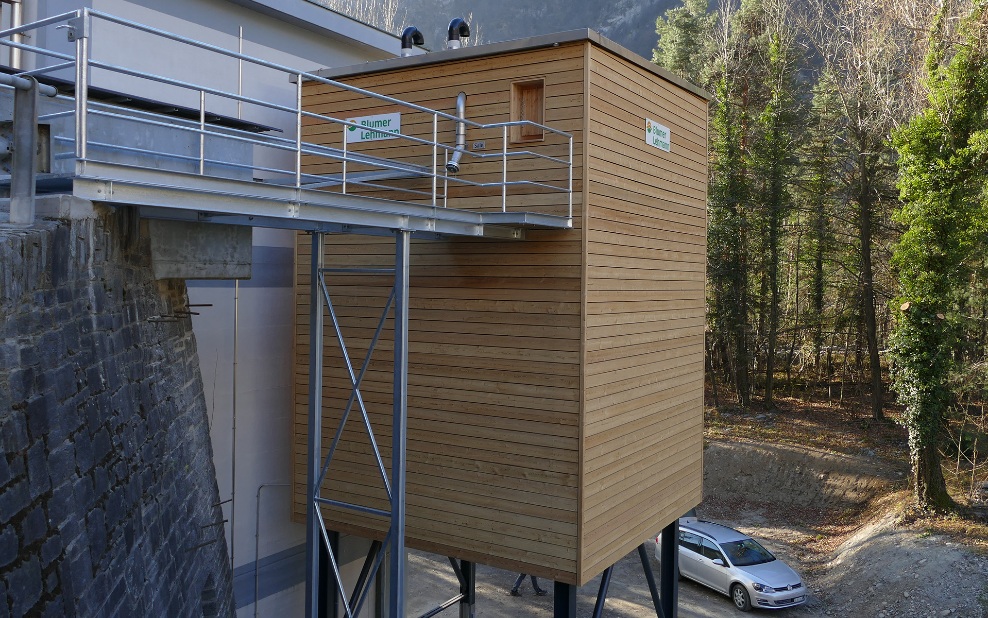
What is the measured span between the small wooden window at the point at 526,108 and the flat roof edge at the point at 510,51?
1.41ft

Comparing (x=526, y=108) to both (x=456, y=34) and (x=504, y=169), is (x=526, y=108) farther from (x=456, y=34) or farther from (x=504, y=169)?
(x=456, y=34)

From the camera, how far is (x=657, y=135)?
10.6 meters

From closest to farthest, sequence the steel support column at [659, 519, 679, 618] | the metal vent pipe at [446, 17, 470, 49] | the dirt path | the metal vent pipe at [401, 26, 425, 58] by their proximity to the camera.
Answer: the metal vent pipe at [446, 17, 470, 49]
the metal vent pipe at [401, 26, 425, 58]
the steel support column at [659, 519, 679, 618]
the dirt path

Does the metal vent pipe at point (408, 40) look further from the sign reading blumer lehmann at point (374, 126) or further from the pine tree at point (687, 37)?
the pine tree at point (687, 37)

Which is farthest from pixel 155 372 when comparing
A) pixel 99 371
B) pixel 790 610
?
pixel 790 610

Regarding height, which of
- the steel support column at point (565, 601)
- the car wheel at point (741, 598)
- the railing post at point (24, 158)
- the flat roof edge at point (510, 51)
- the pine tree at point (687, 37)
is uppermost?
Result: the pine tree at point (687, 37)

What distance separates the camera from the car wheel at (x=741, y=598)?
17266 millimetres

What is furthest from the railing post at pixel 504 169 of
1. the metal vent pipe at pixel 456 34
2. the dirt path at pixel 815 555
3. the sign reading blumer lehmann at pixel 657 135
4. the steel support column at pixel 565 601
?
the dirt path at pixel 815 555

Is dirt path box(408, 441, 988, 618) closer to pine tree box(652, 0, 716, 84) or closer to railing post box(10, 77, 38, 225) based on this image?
railing post box(10, 77, 38, 225)

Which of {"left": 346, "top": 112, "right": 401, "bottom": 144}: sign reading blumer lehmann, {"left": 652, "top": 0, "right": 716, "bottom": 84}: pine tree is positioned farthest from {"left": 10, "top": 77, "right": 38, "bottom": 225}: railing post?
{"left": 652, "top": 0, "right": 716, "bottom": 84}: pine tree

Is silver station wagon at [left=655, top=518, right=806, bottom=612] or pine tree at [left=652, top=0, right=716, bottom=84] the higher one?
pine tree at [left=652, top=0, right=716, bottom=84]

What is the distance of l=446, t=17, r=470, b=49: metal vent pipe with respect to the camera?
11.2 meters

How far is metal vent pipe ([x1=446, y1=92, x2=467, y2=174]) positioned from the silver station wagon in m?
11.9

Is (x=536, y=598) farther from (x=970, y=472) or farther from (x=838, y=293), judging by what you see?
(x=838, y=293)
